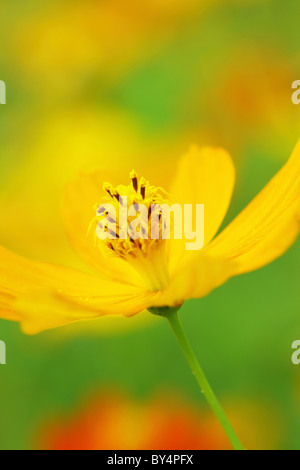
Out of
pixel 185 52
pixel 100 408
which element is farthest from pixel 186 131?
pixel 100 408

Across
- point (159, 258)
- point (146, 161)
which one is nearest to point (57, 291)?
point (159, 258)

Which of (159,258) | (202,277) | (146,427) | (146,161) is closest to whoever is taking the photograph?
(202,277)

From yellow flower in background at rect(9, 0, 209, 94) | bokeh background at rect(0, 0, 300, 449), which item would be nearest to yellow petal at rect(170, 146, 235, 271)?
bokeh background at rect(0, 0, 300, 449)

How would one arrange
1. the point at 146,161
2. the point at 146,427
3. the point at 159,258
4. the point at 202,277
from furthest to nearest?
the point at 146,161, the point at 146,427, the point at 159,258, the point at 202,277

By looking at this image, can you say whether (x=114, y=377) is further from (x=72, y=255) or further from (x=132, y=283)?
(x=132, y=283)

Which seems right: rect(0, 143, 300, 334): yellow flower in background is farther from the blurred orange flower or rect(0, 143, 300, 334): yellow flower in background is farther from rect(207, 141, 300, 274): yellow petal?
the blurred orange flower

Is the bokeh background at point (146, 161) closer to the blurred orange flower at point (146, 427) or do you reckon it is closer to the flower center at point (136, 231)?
the blurred orange flower at point (146, 427)

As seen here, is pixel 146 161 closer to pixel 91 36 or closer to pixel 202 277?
pixel 91 36
